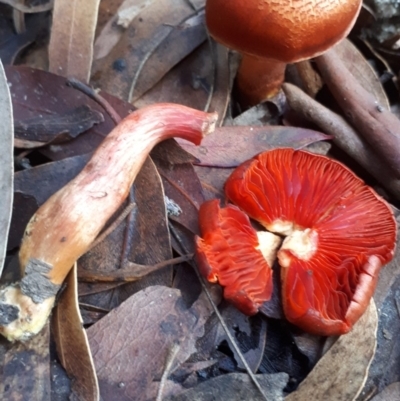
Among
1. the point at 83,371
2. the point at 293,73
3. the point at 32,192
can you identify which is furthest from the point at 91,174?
the point at 293,73

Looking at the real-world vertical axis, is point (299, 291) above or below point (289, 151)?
below

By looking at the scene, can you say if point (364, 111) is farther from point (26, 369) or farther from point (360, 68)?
point (26, 369)

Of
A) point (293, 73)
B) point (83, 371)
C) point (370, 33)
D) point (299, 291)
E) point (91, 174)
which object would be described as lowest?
point (83, 371)

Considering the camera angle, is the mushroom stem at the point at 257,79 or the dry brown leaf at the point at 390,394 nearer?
the dry brown leaf at the point at 390,394

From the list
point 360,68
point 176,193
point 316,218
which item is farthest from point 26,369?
point 360,68

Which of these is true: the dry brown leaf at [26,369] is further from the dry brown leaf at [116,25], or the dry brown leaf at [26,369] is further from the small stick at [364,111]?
the small stick at [364,111]

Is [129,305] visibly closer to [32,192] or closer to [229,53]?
[32,192]

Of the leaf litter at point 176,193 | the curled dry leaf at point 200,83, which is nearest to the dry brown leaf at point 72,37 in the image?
the leaf litter at point 176,193
